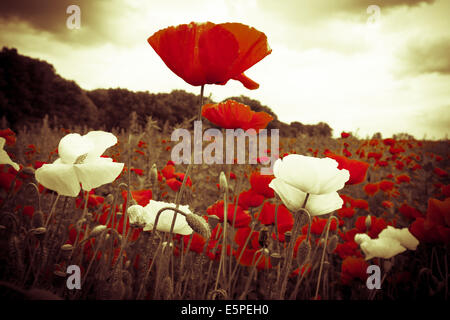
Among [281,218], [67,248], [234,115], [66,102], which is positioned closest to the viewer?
[67,248]

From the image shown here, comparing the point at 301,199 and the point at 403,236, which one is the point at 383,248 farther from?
the point at 301,199

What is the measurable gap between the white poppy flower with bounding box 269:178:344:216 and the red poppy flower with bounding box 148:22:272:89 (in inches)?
11.3

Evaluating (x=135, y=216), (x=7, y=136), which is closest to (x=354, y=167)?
(x=135, y=216)

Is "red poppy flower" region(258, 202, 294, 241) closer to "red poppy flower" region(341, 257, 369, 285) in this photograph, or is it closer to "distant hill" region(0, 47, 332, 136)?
"red poppy flower" region(341, 257, 369, 285)

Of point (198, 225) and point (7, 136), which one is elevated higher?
point (7, 136)

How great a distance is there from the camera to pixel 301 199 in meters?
0.69

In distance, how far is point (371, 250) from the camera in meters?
1.20

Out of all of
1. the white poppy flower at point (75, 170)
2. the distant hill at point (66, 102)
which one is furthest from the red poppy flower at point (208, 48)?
the distant hill at point (66, 102)

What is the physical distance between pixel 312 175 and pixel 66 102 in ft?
30.8

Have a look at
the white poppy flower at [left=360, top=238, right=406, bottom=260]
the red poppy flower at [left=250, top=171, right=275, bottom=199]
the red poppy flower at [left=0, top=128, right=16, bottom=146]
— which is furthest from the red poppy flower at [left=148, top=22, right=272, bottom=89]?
the white poppy flower at [left=360, top=238, right=406, bottom=260]

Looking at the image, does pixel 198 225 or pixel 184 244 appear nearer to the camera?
pixel 198 225

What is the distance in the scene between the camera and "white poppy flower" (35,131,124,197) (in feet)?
1.74

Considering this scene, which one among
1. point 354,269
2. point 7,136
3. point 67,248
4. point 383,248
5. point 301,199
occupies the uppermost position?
point 7,136
